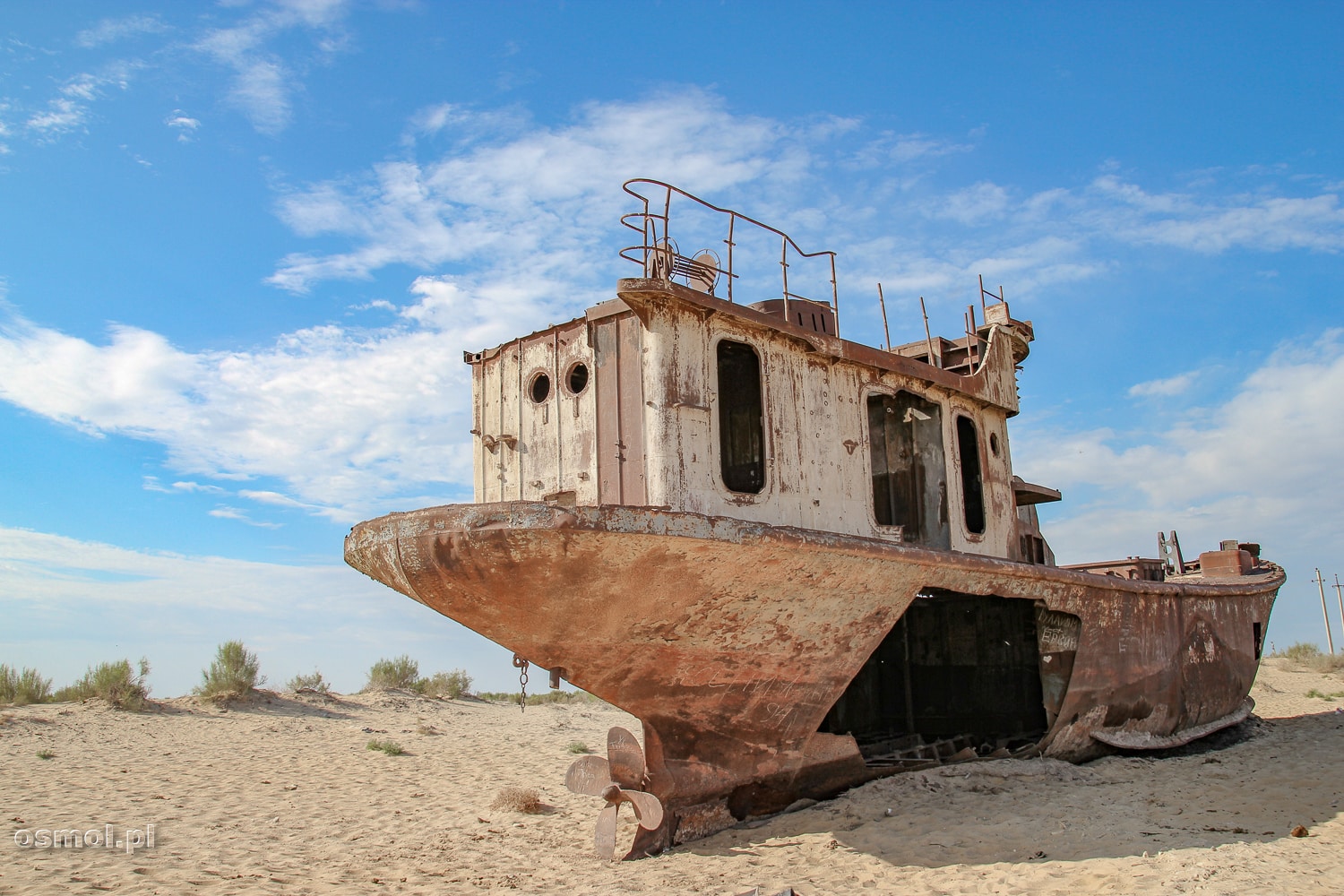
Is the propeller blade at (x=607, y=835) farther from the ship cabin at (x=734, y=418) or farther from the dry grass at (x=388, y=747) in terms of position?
the dry grass at (x=388, y=747)

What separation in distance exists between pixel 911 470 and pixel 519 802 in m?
4.42

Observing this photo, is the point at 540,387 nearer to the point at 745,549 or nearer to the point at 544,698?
the point at 745,549

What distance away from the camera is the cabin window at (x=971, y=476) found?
8320 millimetres

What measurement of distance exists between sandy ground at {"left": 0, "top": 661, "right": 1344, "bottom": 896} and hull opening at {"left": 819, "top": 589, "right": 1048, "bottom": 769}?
122 centimetres

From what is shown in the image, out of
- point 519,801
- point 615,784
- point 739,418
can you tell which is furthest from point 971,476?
point 519,801

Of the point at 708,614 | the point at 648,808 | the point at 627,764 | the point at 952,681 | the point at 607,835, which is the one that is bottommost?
the point at 607,835

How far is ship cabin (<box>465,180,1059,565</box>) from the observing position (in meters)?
5.98

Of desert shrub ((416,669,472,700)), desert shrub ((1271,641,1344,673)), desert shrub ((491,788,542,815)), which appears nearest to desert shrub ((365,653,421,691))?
desert shrub ((416,669,472,700))

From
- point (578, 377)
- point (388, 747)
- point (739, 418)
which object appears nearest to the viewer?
point (578, 377)

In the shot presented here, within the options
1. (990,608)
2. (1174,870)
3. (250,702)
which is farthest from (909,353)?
(250,702)

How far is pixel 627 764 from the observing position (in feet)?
19.6

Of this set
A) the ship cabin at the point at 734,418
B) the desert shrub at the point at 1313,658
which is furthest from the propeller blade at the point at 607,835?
the desert shrub at the point at 1313,658

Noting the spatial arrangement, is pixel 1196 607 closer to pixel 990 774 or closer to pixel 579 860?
pixel 990 774

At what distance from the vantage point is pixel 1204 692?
9578 millimetres
